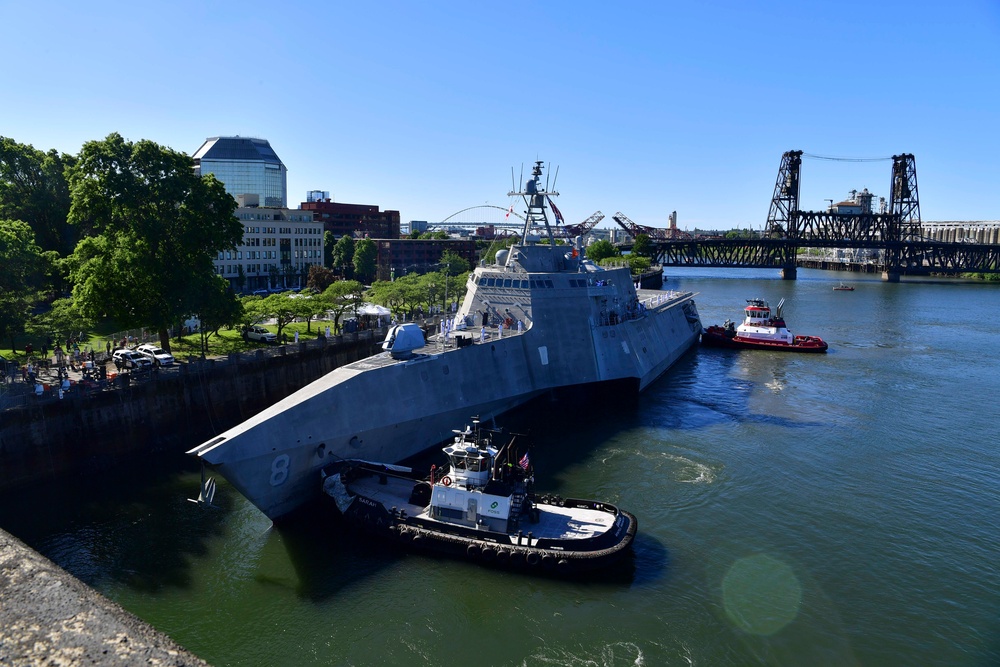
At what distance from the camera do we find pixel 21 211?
50.3 metres

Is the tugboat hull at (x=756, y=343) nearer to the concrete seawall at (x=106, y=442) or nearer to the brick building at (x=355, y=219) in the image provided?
the concrete seawall at (x=106, y=442)

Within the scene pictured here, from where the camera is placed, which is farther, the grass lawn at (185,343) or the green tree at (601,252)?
the green tree at (601,252)

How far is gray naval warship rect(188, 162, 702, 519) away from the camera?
22234 mm

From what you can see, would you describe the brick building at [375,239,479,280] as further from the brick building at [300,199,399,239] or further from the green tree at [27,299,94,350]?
the green tree at [27,299,94,350]

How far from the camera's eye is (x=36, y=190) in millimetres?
50844

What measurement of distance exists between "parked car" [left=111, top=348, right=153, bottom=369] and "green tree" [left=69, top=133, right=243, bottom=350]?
1624mm

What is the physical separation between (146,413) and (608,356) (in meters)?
24.0

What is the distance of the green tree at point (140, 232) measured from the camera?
3338cm

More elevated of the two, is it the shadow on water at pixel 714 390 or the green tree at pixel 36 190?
the green tree at pixel 36 190

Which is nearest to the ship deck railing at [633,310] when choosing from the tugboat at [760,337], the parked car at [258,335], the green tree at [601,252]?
the tugboat at [760,337]

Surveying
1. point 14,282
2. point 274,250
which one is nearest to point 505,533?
point 14,282

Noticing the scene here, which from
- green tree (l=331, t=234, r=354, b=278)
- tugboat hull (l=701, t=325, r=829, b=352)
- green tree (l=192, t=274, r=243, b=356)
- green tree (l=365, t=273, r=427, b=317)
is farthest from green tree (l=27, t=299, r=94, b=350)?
green tree (l=331, t=234, r=354, b=278)

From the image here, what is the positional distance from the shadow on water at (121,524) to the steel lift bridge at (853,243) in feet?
435

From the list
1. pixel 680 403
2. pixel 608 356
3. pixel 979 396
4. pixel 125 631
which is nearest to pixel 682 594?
pixel 125 631
